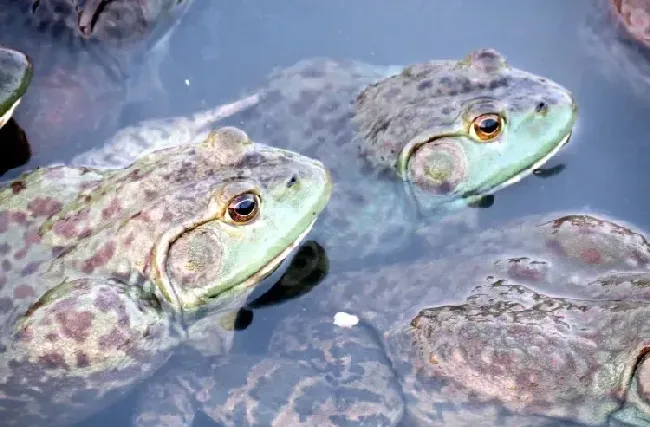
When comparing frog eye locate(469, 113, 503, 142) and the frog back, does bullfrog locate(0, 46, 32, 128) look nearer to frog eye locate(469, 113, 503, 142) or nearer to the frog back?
the frog back

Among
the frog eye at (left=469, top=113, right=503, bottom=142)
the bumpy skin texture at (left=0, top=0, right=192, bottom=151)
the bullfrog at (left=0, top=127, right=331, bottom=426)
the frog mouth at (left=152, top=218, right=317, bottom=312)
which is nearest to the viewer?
the bullfrog at (left=0, top=127, right=331, bottom=426)

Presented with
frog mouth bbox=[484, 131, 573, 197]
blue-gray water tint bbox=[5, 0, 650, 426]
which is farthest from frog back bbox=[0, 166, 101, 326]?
frog mouth bbox=[484, 131, 573, 197]

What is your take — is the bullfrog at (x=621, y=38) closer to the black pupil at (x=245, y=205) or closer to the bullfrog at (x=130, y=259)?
the bullfrog at (x=130, y=259)

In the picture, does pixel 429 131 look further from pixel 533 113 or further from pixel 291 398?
pixel 291 398

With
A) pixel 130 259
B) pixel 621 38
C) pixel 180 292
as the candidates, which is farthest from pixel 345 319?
pixel 621 38

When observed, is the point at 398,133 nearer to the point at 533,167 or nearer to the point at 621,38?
the point at 533,167

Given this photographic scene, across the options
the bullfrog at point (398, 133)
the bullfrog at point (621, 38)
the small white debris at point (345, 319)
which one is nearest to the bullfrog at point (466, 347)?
the small white debris at point (345, 319)

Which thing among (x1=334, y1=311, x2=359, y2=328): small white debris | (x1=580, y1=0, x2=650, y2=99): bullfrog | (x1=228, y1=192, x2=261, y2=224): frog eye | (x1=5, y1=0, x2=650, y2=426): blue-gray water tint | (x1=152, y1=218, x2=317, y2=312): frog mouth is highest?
(x1=580, y1=0, x2=650, y2=99): bullfrog
